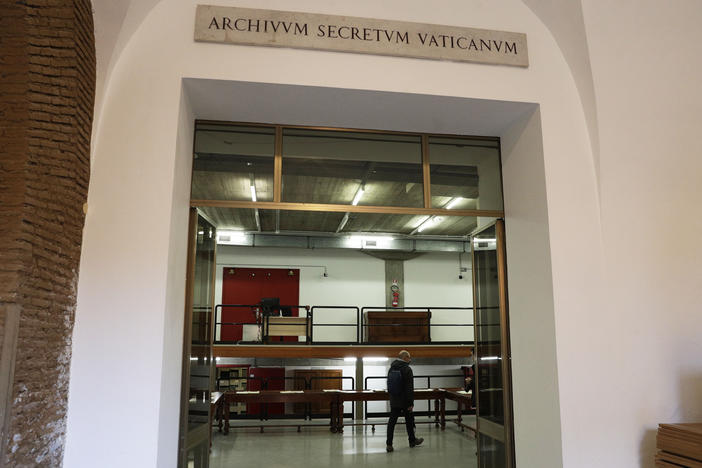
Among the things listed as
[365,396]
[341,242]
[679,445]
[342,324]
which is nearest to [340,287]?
[341,242]

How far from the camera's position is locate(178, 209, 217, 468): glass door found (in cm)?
447

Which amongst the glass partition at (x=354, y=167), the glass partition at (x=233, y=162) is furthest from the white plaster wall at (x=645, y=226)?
the glass partition at (x=233, y=162)

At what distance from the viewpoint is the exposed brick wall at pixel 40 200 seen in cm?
307

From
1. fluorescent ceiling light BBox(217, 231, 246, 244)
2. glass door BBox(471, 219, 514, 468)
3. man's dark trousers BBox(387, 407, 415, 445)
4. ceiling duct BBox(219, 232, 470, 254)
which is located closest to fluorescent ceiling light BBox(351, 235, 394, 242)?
ceiling duct BBox(219, 232, 470, 254)

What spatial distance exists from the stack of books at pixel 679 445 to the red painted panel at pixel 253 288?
12557mm

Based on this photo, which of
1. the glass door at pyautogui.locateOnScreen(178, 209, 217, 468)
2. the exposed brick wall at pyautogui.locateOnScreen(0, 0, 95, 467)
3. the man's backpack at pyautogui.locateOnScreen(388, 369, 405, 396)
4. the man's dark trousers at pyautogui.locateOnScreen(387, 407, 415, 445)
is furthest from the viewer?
the man's dark trousers at pyautogui.locateOnScreen(387, 407, 415, 445)

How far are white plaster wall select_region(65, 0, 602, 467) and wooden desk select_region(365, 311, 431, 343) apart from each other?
918 cm

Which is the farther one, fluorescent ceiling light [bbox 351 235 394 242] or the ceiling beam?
fluorescent ceiling light [bbox 351 235 394 242]

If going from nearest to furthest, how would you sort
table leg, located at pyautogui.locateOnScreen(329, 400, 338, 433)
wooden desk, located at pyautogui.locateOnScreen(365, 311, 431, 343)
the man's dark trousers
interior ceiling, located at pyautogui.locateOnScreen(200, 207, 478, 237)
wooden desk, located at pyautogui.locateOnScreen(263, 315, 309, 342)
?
the man's dark trousers
table leg, located at pyautogui.locateOnScreen(329, 400, 338, 433)
wooden desk, located at pyautogui.locateOnScreen(263, 315, 309, 342)
interior ceiling, located at pyautogui.locateOnScreen(200, 207, 478, 237)
wooden desk, located at pyautogui.locateOnScreen(365, 311, 431, 343)

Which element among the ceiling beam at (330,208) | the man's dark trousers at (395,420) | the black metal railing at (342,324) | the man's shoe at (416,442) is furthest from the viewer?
the black metal railing at (342,324)

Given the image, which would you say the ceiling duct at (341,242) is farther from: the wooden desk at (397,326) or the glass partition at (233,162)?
the glass partition at (233,162)

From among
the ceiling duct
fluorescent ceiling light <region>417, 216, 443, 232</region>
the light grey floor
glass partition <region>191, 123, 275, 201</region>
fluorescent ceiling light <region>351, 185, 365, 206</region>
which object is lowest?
the light grey floor

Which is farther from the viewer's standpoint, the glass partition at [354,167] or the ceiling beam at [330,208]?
the glass partition at [354,167]

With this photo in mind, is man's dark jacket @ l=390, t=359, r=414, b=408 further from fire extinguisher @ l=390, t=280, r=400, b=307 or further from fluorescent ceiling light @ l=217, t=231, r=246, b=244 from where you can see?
fluorescent ceiling light @ l=217, t=231, r=246, b=244
